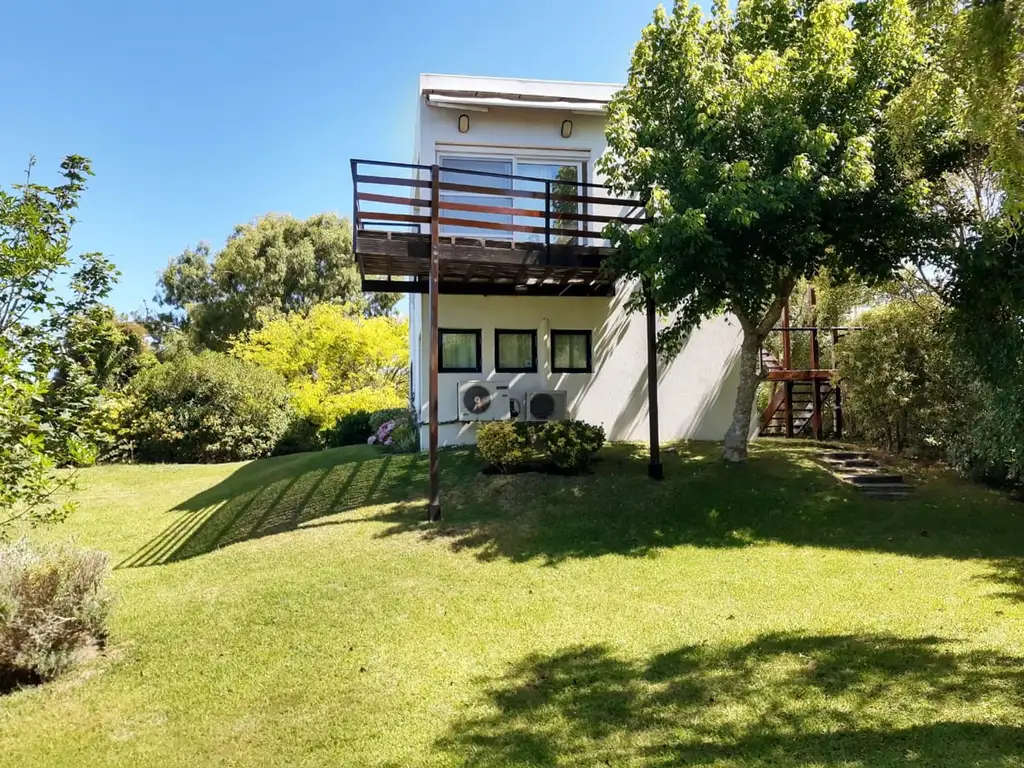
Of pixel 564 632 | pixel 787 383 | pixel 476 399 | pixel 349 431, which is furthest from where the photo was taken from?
pixel 349 431

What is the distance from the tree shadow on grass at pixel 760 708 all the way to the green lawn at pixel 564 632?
0.06 ft

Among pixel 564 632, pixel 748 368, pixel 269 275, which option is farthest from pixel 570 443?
pixel 269 275

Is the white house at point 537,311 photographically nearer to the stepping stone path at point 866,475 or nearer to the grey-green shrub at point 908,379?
the stepping stone path at point 866,475

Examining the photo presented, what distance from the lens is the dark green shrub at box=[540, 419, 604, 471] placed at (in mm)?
9789

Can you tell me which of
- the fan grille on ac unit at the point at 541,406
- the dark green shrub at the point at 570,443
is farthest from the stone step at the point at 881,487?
the fan grille on ac unit at the point at 541,406

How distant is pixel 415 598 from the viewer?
6.12 m

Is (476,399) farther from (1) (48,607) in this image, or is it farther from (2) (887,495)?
(1) (48,607)

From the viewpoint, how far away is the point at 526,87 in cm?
1242

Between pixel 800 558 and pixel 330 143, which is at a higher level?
pixel 330 143

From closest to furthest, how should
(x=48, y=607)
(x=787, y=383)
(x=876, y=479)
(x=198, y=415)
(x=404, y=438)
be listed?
(x=48, y=607) → (x=876, y=479) → (x=404, y=438) → (x=787, y=383) → (x=198, y=415)

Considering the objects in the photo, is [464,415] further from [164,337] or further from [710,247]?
[164,337]

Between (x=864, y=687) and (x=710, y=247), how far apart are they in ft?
18.8

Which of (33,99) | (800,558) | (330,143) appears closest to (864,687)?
(800,558)

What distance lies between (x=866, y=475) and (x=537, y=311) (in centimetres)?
658
